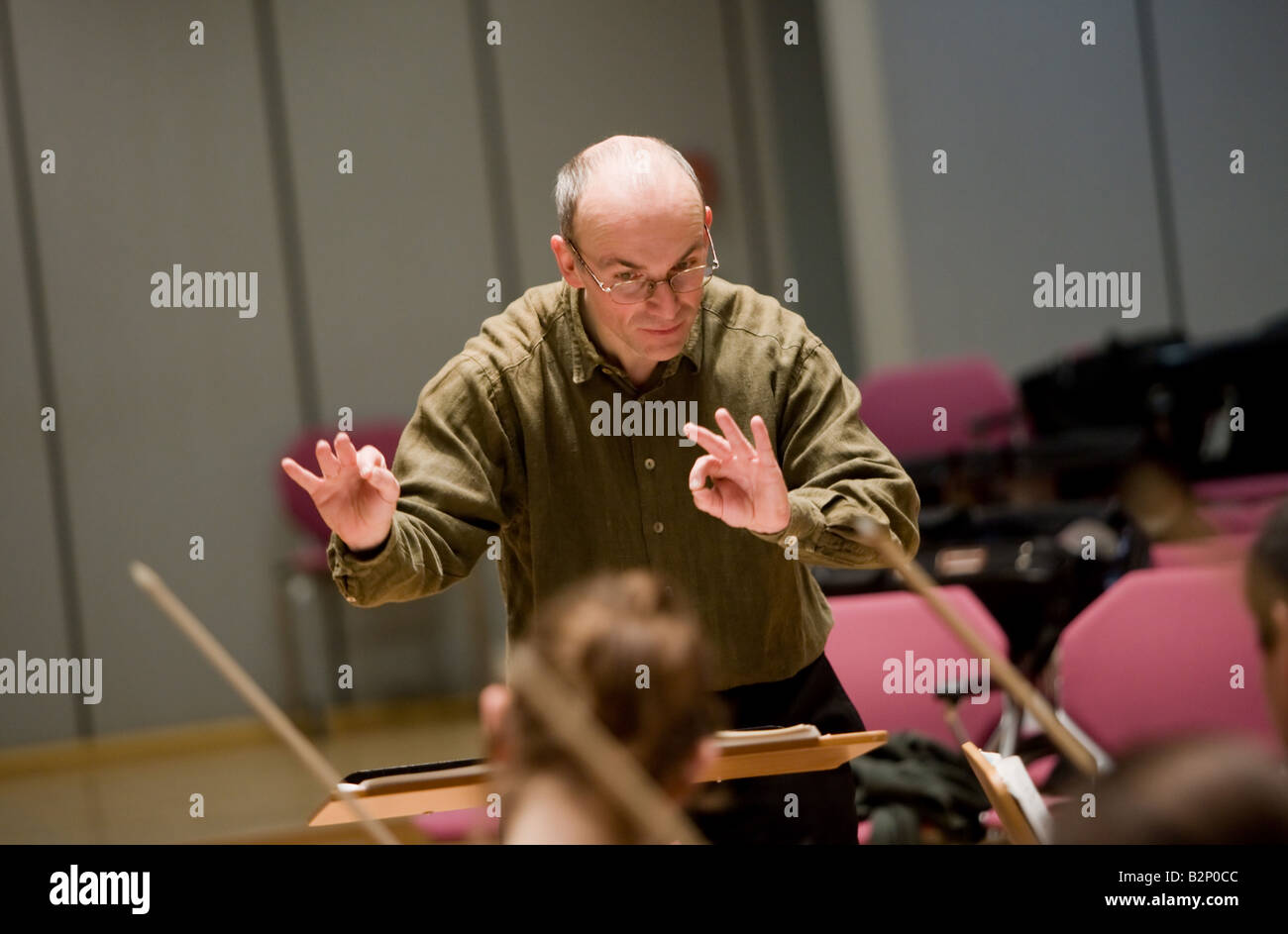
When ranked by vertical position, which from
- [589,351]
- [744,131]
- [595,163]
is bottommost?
[589,351]

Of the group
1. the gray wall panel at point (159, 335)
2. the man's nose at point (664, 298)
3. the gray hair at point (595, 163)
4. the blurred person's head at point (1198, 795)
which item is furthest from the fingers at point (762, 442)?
the gray wall panel at point (159, 335)

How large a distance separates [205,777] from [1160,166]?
4426mm

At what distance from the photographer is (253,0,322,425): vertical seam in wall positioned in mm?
5945

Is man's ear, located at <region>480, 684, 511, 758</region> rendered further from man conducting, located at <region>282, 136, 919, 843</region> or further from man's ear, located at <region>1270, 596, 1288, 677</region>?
man's ear, located at <region>1270, 596, 1288, 677</region>

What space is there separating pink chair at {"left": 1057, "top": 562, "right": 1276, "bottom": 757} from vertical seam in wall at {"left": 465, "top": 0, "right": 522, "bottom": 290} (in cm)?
346

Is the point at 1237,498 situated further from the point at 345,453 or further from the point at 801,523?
the point at 345,453

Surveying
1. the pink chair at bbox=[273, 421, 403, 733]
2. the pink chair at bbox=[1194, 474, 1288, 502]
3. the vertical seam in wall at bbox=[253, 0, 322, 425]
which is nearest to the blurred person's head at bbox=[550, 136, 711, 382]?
the pink chair at bbox=[1194, 474, 1288, 502]

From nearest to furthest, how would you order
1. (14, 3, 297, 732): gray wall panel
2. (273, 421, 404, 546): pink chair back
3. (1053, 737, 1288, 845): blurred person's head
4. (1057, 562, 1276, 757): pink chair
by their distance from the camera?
1. (1053, 737, 1288, 845): blurred person's head
2. (1057, 562, 1276, 757): pink chair
3. (14, 3, 297, 732): gray wall panel
4. (273, 421, 404, 546): pink chair back

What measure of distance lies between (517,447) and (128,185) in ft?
13.0

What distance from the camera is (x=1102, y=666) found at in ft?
10.6

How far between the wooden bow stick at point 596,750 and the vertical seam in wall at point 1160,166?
492 cm

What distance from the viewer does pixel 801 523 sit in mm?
2172

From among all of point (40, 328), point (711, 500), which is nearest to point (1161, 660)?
point (711, 500)

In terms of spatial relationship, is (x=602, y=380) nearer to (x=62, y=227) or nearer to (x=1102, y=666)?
(x=1102, y=666)
